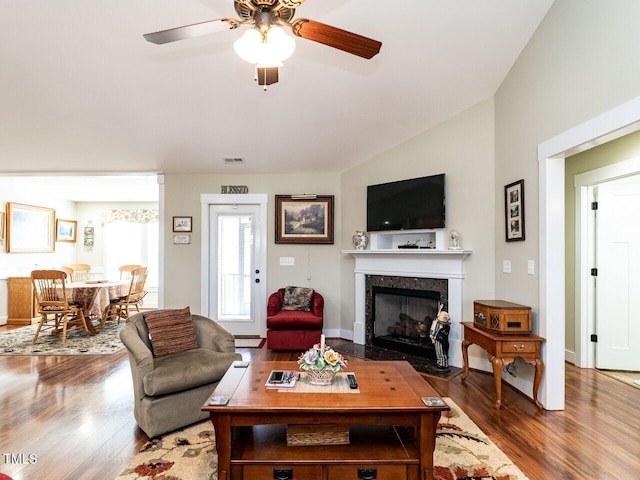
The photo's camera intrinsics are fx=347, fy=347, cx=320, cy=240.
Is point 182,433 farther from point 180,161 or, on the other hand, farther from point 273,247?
point 180,161

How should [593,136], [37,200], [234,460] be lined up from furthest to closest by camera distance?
1. [37,200]
2. [593,136]
3. [234,460]

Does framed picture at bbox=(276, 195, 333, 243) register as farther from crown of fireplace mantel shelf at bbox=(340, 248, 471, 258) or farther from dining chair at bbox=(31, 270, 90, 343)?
dining chair at bbox=(31, 270, 90, 343)

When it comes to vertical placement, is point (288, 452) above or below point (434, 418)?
below

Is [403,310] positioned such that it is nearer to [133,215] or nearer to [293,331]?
[293,331]

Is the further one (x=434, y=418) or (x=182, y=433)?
(x=182, y=433)

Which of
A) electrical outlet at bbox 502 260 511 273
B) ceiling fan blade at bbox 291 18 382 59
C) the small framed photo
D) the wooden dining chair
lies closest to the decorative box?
electrical outlet at bbox 502 260 511 273

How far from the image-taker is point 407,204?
13.8 feet

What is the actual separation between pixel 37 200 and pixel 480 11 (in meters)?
7.96

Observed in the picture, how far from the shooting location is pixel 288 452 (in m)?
1.80

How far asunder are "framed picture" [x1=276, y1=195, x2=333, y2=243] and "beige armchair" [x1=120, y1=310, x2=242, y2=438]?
2618 mm

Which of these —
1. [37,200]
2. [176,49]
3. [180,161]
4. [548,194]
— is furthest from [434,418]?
[37,200]

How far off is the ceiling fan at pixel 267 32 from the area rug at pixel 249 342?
3.78 metres

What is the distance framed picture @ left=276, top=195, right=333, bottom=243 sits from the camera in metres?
5.11

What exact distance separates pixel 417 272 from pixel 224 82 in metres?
2.90
